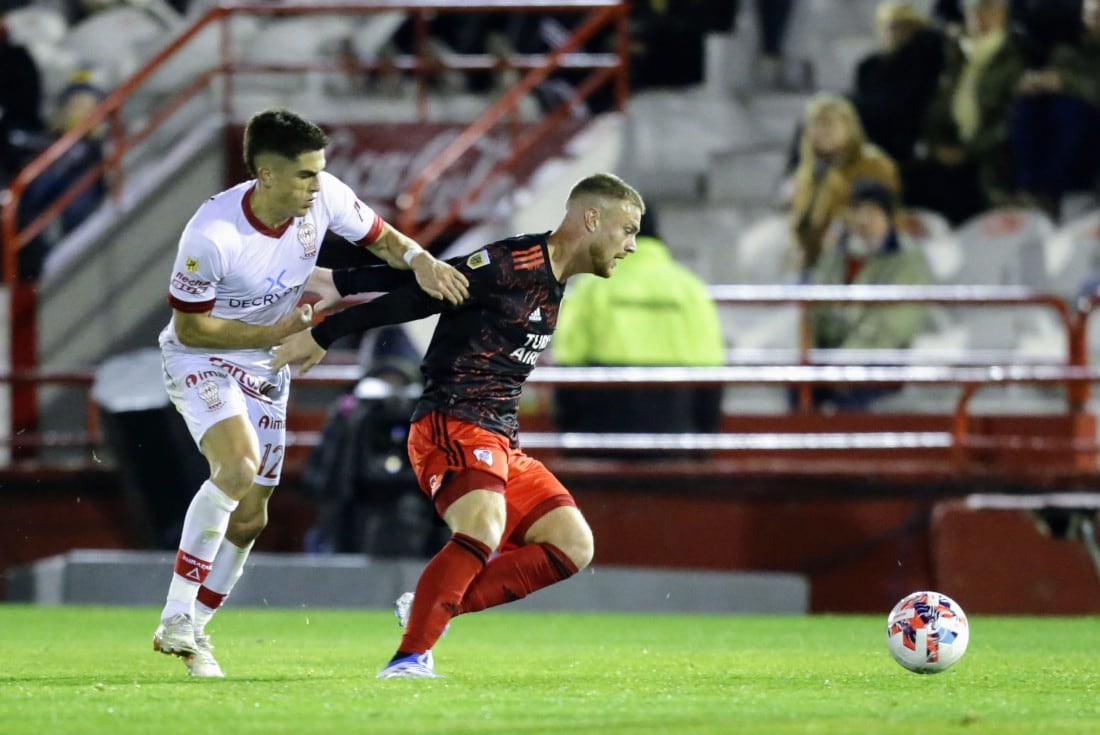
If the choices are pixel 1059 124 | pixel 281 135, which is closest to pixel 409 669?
pixel 281 135

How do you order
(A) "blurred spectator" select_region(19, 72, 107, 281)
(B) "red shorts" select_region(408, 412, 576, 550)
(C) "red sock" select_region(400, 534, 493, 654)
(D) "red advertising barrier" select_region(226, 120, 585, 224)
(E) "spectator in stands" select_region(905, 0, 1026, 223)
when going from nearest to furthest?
(C) "red sock" select_region(400, 534, 493, 654), (B) "red shorts" select_region(408, 412, 576, 550), (E) "spectator in stands" select_region(905, 0, 1026, 223), (D) "red advertising barrier" select_region(226, 120, 585, 224), (A) "blurred spectator" select_region(19, 72, 107, 281)

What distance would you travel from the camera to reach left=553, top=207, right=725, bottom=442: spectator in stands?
12.9m

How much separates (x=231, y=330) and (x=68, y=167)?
10223mm

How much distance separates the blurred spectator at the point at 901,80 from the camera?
16.3 metres

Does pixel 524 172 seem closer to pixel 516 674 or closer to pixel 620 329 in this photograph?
pixel 620 329

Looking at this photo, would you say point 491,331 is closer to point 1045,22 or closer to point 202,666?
point 202,666

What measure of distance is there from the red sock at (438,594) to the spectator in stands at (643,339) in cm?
556

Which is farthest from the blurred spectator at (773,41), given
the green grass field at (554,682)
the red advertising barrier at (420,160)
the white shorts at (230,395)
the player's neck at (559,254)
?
the player's neck at (559,254)

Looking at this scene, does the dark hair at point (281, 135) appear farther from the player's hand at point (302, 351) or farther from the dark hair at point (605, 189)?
the dark hair at point (605, 189)

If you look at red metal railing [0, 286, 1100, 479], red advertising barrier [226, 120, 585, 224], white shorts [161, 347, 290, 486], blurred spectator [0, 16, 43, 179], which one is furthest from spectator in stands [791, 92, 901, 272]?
white shorts [161, 347, 290, 486]

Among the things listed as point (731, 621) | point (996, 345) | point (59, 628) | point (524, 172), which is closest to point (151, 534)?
point (59, 628)

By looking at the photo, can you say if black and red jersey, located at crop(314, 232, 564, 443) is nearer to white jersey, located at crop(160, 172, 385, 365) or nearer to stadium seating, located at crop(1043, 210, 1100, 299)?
white jersey, located at crop(160, 172, 385, 365)

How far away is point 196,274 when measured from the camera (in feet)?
25.8

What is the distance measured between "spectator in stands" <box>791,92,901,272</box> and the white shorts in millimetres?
7742
